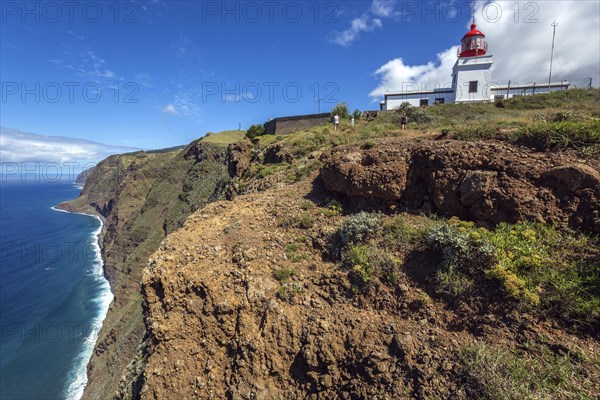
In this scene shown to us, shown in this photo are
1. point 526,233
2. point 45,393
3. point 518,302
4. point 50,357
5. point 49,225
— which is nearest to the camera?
point 518,302

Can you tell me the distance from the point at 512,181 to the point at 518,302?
2.88 meters

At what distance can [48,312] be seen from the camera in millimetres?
37500

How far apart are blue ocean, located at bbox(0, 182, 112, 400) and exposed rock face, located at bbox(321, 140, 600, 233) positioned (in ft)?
111

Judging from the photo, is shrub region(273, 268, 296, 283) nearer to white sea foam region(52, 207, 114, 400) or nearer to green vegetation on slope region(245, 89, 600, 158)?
green vegetation on slope region(245, 89, 600, 158)

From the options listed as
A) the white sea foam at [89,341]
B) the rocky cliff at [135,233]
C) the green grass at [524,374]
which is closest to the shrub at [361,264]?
the green grass at [524,374]

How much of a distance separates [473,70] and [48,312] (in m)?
59.6

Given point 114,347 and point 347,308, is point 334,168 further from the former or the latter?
point 114,347

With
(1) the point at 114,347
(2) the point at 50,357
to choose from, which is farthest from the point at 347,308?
(2) the point at 50,357

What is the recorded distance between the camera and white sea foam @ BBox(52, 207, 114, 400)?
2628 centimetres

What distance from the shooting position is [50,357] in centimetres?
3062

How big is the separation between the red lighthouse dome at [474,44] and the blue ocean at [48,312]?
1970 inches

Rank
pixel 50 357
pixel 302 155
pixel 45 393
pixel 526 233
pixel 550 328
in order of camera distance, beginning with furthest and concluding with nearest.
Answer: pixel 50 357
pixel 45 393
pixel 302 155
pixel 526 233
pixel 550 328

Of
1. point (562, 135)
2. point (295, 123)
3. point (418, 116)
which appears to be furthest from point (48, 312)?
point (562, 135)

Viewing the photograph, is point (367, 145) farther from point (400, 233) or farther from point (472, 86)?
point (472, 86)
